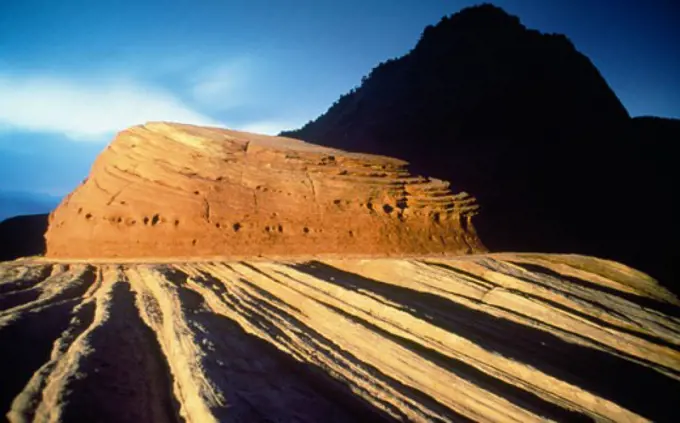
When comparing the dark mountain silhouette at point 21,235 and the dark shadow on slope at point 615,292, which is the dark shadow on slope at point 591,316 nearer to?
the dark shadow on slope at point 615,292

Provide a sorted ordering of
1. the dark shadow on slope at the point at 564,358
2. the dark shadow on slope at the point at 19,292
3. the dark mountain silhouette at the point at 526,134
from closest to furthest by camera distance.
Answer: the dark shadow on slope at the point at 564,358
the dark shadow on slope at the point at 19,292
the dark mountain silhouette at the point at 526,134

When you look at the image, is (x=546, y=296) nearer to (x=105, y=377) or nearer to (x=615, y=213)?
(x=105, y=377)

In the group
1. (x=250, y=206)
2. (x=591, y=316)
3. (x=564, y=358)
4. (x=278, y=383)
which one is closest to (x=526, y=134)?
(x=250, y=206)

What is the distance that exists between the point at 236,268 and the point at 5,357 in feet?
12.9

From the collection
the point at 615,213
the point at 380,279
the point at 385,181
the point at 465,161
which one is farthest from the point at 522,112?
Result: the point at 380,279

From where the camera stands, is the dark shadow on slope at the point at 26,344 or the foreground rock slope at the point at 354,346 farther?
the foreground rock slope at the point at 354,346

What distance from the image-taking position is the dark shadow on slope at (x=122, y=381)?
8.61 feet

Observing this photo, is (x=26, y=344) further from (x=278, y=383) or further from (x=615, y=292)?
(x=615, y=292)

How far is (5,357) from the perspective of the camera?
3.11m

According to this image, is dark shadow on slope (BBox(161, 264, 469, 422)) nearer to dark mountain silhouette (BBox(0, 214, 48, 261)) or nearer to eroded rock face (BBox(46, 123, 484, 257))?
eroded rock face (BBox(46, 123, 484, 257))

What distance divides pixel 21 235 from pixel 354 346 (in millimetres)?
25058

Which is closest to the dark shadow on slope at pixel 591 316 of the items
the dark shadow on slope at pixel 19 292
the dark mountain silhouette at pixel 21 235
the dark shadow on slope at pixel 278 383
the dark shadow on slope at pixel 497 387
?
the dark shadow on slope at pixel 497 387

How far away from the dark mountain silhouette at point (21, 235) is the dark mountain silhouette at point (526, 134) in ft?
72.3

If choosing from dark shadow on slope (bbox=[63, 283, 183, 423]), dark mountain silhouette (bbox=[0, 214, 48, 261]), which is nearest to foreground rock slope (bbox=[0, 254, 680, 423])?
dark shadow on slope (bbox=[63, 283, 183, 423])
